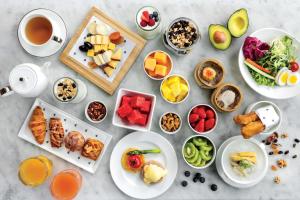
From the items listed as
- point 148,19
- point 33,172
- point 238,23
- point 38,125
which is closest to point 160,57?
point 148,19

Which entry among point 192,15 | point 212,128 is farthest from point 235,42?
point 212,128

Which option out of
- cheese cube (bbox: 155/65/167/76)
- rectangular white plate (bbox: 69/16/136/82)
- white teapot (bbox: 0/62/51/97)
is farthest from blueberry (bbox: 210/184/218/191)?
white teapot (bbox: 0/62/51/97)

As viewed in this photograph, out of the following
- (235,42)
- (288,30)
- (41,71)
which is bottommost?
(41,71)

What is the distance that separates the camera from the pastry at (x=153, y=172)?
180 cm

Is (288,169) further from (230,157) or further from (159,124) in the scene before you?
(159,124)

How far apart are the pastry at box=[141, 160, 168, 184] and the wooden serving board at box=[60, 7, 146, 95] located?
356 millimetres

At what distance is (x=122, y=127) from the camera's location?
1.86m

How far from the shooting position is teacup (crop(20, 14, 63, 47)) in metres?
1.79

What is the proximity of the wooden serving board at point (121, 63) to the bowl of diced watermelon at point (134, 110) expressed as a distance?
0.32ft

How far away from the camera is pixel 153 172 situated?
1799mm

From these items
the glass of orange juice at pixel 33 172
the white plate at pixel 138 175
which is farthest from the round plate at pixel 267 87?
the glass of orange juice at pixel 33 172

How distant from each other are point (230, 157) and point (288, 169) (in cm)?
29

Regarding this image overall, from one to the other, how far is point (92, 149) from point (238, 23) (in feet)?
2.75

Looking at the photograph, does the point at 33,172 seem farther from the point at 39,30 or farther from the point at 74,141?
the point at 39,30
